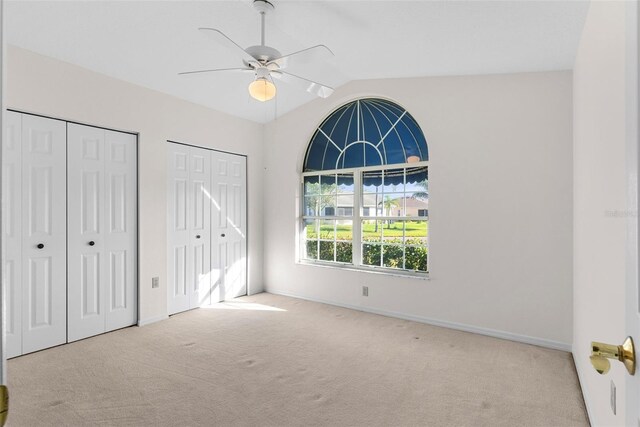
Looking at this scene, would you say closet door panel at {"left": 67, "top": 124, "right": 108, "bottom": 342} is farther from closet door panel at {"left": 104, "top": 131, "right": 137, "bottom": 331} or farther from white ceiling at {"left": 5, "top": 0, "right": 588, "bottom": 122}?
white ceiling at {"left": 5, "top": 0, "right": 588, "bottom": 122}

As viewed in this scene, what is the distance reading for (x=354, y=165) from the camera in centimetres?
470

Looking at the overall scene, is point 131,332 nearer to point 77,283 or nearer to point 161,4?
point 77,283

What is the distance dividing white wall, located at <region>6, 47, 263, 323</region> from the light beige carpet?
0.92 metres

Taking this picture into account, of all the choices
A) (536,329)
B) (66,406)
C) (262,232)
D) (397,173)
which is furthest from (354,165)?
(66,406)

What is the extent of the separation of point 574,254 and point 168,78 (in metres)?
4.32

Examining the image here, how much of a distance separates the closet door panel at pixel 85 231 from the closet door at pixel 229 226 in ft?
4.64

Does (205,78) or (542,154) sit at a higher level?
(205,78)

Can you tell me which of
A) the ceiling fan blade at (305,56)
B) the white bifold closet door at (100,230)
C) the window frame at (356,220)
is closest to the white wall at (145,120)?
the white bifold closet door at (100,230)

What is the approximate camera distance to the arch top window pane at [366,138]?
4.23 m

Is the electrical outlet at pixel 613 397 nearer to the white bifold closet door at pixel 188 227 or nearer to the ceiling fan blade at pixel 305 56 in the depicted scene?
the ceiling fan blade at pixel 305 56

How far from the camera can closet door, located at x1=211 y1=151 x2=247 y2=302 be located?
4.80 m

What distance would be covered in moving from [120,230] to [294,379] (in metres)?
2.45

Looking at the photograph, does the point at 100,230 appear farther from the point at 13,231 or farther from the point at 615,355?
the point at 615,355

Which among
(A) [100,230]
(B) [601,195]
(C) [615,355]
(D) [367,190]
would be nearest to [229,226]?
(A) [100,230]
